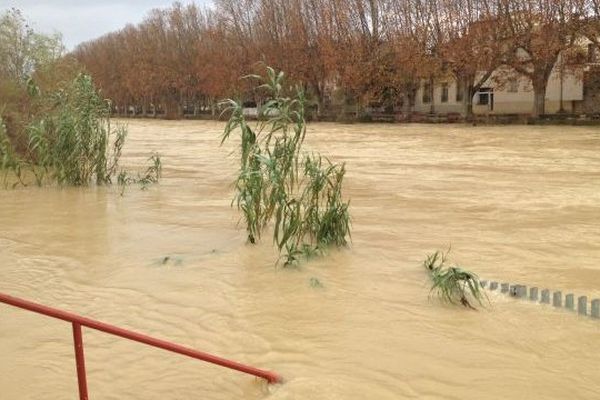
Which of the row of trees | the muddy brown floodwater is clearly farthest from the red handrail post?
the row of trees

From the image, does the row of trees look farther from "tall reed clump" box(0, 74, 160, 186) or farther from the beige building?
"tall reed clump" box(0, 74, 160, 186)

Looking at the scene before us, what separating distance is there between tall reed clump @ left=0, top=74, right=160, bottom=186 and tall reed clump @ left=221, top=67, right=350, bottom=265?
594 cm

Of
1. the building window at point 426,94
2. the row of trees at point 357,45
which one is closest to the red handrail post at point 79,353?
the row of trees at point 357,45

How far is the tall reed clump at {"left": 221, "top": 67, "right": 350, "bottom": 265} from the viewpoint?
724 centimetres

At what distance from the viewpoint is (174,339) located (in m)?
5.12

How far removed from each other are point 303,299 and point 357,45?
148 feet

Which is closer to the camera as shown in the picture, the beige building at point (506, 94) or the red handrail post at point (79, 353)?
the red handrail post at point (79, 353)

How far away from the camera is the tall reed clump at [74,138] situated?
12.6 metres

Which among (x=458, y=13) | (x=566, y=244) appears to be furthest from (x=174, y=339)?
(x=458, y=13)

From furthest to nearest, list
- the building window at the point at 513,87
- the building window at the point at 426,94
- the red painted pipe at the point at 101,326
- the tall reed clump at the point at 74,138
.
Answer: the building window at the point at 426,94, the building window at the point at 513,87, the tall reed clump at the point at 74,138, the red painted pipe at the point at 101,326

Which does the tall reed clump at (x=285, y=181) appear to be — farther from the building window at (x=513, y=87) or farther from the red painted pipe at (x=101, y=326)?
the building window at (x=513, y=87)

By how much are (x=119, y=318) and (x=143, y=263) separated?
1.90 metres

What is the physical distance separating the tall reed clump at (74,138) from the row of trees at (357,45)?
31446 mm

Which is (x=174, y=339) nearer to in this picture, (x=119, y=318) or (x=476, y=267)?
(x=119, y=318)
